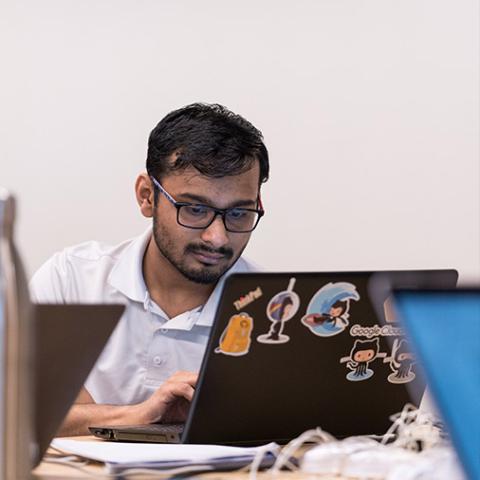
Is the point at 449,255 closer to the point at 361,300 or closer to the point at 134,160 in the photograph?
the point at 134,160

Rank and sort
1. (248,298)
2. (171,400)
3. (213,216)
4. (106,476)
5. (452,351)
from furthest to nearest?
1. (213,216)
2. (171,400)
3. (248,298)
4. (106,476)
5. (452,351)

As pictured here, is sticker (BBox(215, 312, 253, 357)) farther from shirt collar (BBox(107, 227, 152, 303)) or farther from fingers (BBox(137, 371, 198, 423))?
shirt collar (BBox(107, 227, 152, 303))

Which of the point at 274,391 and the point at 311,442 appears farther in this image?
the point at 311,442

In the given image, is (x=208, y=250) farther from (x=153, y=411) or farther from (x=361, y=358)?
(x=361, y=358)

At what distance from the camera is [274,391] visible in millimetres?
1452

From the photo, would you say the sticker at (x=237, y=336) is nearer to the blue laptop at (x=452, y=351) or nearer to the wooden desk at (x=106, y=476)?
the wooden desk at (x=106, y=476)

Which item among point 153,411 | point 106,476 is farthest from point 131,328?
point 106,476

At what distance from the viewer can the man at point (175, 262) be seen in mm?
2264

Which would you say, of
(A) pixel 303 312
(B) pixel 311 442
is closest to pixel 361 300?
(A) pixel 303 312

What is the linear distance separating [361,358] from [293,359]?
0.38 ft

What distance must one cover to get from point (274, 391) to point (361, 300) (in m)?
0.19

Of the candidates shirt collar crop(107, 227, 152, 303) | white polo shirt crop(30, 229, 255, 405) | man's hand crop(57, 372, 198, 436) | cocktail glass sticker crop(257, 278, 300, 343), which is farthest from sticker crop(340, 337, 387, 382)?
shirt collar crop(107, 227, 152, 303)

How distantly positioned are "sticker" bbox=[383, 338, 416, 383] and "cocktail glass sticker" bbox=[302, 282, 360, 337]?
113 millimetres

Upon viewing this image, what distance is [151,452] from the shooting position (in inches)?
51.2
